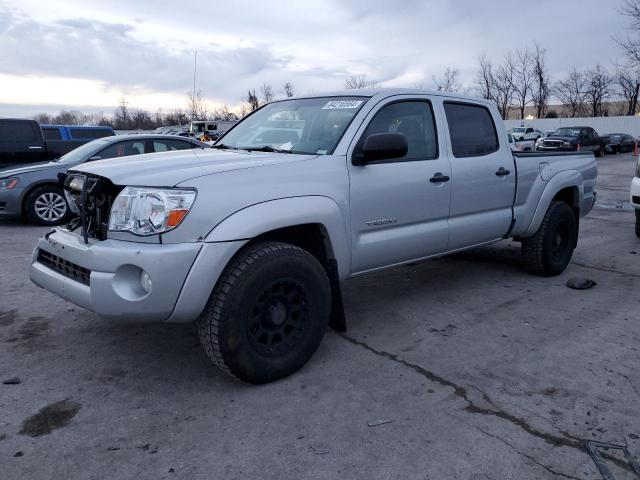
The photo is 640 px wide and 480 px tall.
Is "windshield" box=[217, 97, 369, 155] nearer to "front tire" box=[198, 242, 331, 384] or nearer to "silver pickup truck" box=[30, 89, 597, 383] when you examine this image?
"silver pickup truck" box=[30, 89, 597, 383]

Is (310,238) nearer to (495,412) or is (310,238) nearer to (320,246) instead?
(320,246)

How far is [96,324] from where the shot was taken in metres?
4.23

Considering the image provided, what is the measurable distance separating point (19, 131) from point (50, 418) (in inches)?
346

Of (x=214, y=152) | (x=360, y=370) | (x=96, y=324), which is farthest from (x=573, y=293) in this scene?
(x=96, y=324)

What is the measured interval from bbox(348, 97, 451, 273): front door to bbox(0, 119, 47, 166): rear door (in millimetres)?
8502

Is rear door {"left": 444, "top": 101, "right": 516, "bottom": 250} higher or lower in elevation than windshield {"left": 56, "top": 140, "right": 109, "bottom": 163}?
lower

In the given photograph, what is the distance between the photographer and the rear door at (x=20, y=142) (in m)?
9.92

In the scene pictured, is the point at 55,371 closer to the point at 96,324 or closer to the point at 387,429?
the point at 96,324

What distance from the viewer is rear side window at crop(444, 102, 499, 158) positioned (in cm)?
452

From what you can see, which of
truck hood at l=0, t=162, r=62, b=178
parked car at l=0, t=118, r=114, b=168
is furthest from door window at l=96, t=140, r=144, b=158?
parked car at l=0, t=118, r=114, b=168

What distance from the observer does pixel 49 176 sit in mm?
9039

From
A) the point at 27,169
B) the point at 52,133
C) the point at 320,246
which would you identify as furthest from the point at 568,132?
the point at 320,246

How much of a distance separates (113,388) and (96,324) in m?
1.17

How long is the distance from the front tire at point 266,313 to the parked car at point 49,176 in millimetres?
6006
